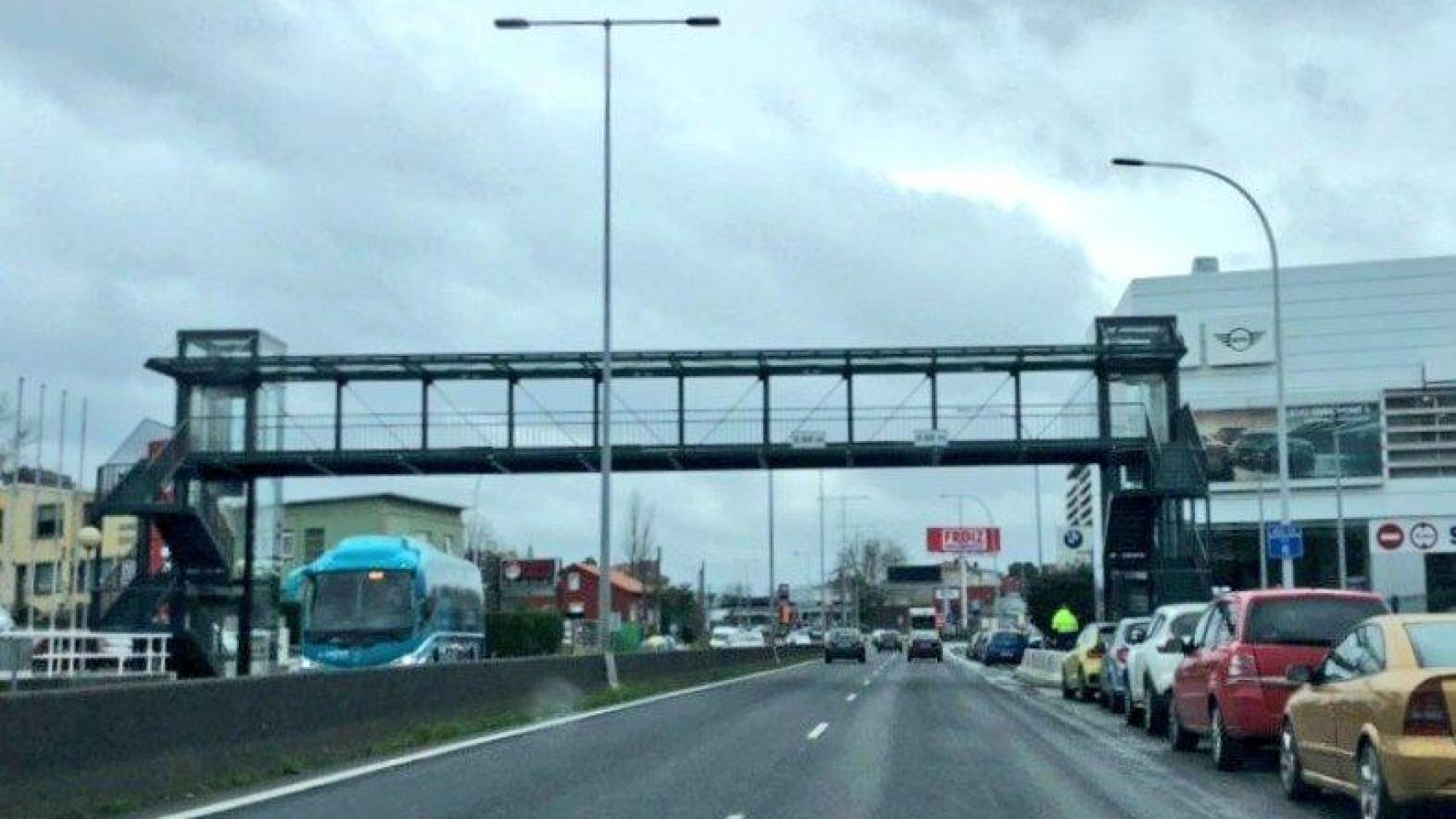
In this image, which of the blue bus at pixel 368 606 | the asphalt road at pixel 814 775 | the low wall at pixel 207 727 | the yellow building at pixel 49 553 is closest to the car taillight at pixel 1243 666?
the asphalt road at pixel 814 775

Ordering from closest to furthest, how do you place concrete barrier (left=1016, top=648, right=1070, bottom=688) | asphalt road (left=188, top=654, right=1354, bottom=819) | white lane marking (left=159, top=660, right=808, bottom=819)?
1. white lane marking (left=159, top=660, right=808, bottom=819)
2. asphalt road (left=188, top=654, right=1354, bottom=819)
3. concrete barrier (left=1016, top=648, right=1070, bottom=688)

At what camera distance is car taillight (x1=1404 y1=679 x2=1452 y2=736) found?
11.0m

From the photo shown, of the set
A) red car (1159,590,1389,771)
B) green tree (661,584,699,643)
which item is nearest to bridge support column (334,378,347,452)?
red car (1159,590,1389,771)

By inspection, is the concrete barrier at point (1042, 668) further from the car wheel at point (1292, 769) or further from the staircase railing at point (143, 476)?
the car wheel at point (1292, 769)

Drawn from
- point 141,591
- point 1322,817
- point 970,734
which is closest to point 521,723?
point 970,734

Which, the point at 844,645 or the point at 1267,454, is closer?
the point at 844,645

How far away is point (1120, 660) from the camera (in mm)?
27234

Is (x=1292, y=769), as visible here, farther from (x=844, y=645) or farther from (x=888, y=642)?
(x=888, y=642)

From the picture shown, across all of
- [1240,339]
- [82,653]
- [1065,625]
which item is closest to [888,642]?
[1240,339]

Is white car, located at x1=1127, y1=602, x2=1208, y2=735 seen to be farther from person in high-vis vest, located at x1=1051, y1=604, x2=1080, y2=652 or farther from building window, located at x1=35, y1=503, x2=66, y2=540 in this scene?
building window, located at x1=35, y1=503, x2=66, y2=540

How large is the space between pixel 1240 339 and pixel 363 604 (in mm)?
52377

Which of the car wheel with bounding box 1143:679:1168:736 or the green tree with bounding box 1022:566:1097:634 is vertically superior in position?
the green tree with bounding box 1022:566:1097:634

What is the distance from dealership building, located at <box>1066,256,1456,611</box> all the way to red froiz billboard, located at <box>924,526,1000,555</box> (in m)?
30.0

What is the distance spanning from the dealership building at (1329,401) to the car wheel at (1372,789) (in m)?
64.1
